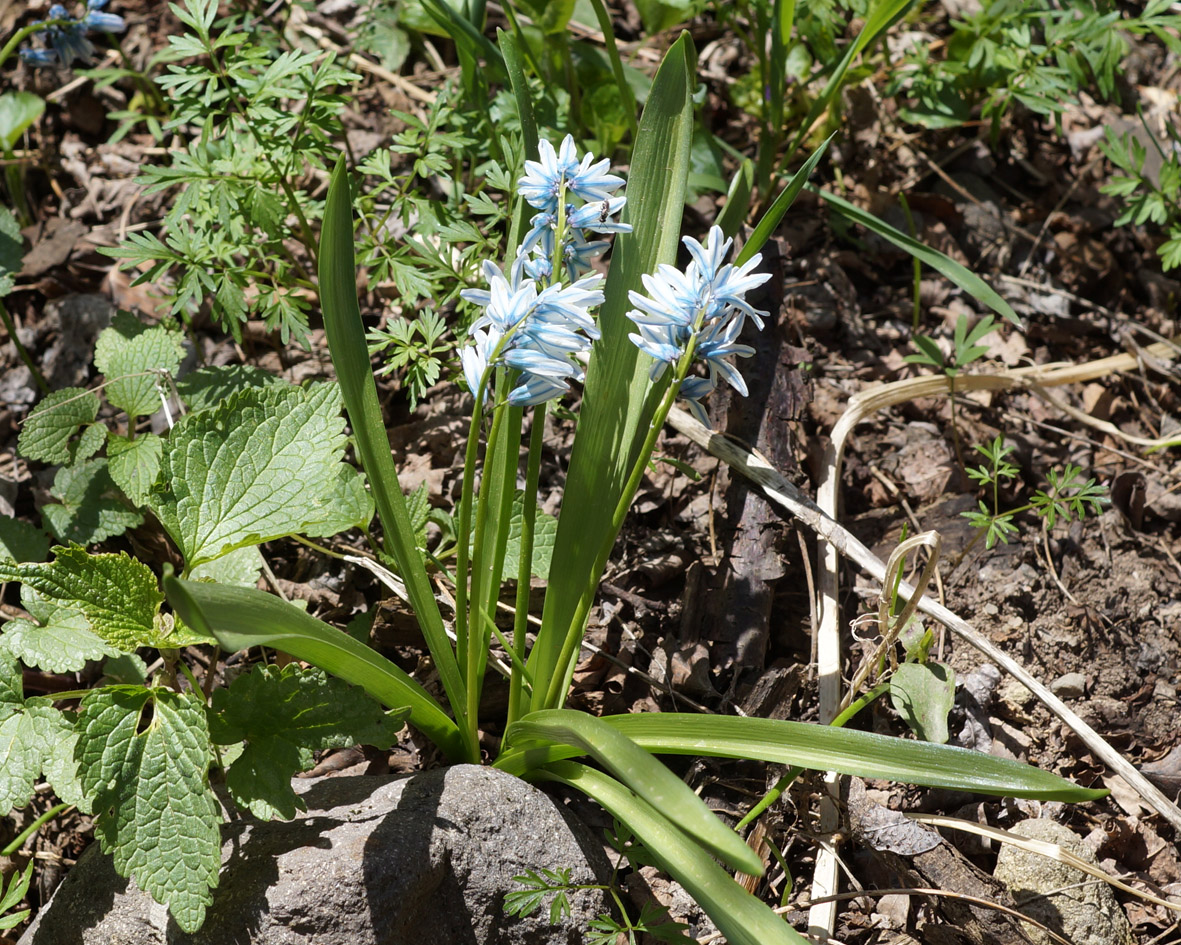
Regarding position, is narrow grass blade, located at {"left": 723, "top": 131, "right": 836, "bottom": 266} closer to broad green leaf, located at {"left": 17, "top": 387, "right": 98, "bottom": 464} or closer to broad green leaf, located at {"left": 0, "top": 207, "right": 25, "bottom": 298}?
broad green leaf, located at {"left": 17, "top": 387, "right": 98, "bottom": 464}

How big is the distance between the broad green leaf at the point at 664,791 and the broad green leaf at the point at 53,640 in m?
0.93

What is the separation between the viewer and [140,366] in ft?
7.16

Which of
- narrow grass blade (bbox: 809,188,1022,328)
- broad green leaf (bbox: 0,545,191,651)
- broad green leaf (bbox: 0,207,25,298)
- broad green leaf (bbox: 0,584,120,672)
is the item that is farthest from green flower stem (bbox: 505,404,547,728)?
broad green leaf (bbox: 0,207,25,298)

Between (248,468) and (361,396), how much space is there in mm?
319

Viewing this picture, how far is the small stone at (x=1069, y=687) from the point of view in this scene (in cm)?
215

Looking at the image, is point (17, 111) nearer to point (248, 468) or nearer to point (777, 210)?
point (248, 468)

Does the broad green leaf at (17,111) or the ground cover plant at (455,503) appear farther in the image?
the broad green leaf at (17,111)

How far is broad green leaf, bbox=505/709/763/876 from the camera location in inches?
45.1

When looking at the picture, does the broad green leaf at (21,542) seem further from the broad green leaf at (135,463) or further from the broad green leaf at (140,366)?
the broad green leaf at (140,366)

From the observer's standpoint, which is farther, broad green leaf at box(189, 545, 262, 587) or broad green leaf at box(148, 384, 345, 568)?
broad green leaf at box(189, 545, 262, 587)

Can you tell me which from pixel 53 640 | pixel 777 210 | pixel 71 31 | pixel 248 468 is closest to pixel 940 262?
pixel 777 210

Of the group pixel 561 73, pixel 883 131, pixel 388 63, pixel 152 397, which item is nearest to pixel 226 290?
pixel 152 397

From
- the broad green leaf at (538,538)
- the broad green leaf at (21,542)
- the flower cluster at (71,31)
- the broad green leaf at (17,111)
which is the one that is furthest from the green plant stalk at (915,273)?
the broad green leaf at (17,111)

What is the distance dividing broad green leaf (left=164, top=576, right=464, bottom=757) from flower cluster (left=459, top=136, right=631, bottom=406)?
45 cm
